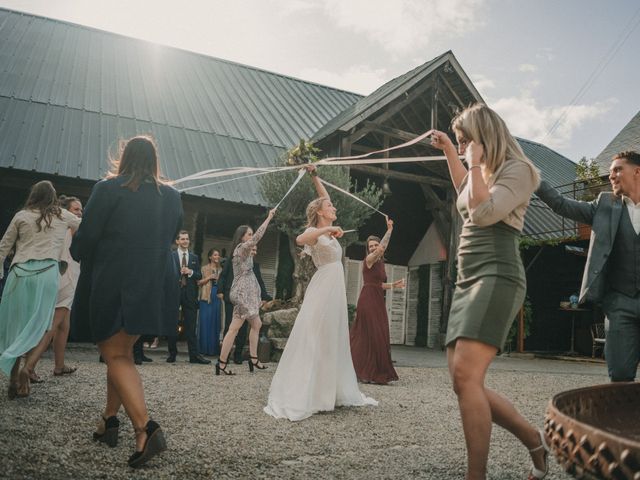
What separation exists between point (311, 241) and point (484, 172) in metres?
2.40

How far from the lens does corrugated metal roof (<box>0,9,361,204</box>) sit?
11.0 meters

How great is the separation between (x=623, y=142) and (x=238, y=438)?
727 inches

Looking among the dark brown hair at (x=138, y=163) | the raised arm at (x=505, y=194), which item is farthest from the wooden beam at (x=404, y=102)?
the raised arm at (x=505, y=194)

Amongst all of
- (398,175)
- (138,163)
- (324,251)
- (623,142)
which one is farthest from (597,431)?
(623,142)

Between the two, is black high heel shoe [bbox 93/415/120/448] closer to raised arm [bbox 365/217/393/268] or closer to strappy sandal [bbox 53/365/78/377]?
strappy sandal [bbox 53/365/78/377]

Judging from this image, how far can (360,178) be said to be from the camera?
14352 millimetres

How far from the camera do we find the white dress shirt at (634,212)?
9.86 ft

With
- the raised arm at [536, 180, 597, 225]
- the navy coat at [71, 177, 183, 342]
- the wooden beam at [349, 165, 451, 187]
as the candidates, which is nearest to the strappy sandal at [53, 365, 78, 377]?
the navy coat at [71, 177, 183, 342]

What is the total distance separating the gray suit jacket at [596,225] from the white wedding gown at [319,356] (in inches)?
86.4

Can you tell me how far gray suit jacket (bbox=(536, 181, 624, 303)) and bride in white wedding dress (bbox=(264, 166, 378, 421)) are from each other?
2.09m

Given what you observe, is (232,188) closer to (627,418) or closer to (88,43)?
(88,43)

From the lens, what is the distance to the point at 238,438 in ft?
10.7

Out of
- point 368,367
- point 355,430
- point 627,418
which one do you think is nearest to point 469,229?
point 627,418

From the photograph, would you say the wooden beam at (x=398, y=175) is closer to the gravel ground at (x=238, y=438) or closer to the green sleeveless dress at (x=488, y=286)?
the gravel ground at (x=238, y=438)
